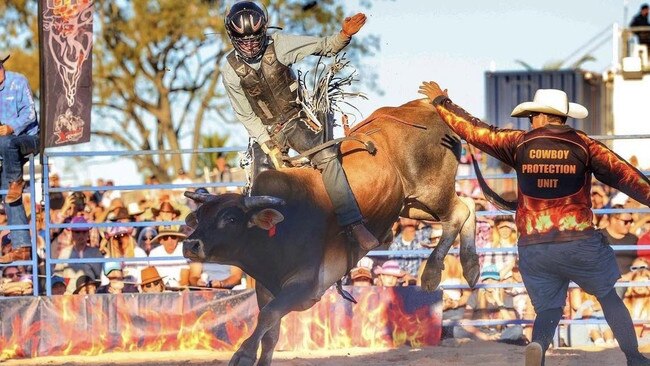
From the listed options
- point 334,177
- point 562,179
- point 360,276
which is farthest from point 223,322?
point 562,179

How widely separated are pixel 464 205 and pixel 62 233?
4.84 meters

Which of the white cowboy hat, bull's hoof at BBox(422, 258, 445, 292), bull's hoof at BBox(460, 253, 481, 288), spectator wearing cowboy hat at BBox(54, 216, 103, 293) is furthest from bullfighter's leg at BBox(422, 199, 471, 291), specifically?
spectator wearing cowboy hat at BBox(54, 216, 103, 293)

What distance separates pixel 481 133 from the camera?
25.7 ft

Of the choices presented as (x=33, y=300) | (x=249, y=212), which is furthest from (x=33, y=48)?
(x=249, y=212)

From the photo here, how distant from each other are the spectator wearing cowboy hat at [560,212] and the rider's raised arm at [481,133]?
4 cm

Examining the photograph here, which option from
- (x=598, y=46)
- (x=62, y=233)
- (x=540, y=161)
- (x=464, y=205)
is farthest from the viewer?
(x=598, y=46)

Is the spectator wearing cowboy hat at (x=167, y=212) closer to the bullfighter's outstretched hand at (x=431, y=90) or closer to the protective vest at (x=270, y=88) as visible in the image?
the protective vest at (x=270, y=88)

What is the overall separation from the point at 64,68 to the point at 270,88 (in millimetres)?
2974

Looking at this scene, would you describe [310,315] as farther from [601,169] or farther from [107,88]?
[107,88]

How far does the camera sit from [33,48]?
1014 inches

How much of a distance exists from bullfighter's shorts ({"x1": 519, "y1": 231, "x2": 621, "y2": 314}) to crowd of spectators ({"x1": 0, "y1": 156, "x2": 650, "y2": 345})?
3.27 metres

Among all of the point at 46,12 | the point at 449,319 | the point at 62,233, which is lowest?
the point at 449,319

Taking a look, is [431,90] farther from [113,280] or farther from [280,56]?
[113,280]

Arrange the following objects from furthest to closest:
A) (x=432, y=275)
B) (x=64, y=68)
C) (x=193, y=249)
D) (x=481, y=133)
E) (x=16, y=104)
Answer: (x=16, y=104), (x=64, y=68), (x=432, y=275), (x=481, y=133), (x=193, y=249)
